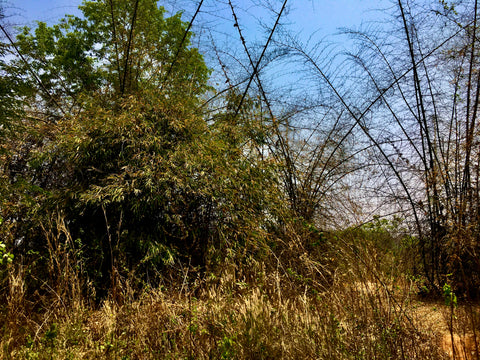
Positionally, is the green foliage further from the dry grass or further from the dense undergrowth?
the dry grass

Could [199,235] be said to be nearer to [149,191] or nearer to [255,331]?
[149,191]

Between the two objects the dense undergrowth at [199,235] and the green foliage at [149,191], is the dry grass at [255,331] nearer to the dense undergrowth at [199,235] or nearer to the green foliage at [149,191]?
the dense undergrowth at [199,235]

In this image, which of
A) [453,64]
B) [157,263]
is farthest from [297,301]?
[453,64]

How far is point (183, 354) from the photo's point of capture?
1.76 metres

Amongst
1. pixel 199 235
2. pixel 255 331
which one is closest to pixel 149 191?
pixel 199 235

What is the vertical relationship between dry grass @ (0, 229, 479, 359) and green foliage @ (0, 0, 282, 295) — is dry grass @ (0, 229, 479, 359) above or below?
below

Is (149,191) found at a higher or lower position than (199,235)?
higher

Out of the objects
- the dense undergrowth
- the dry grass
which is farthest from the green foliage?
the dry grass

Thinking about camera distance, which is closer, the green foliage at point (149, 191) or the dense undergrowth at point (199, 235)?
the dense undergrowth at point (199, 235)

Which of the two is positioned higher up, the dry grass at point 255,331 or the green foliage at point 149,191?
the green foliage at point 149,191

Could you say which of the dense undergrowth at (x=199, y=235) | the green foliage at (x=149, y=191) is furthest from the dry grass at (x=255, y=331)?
the green foliage at (x=149, y=191)

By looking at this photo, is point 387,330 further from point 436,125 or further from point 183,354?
point 436,125

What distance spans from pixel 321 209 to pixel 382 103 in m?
1.36

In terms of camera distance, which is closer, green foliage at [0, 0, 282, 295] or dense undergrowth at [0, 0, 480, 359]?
dense undergrowth at [0, 0, 480, 359]
